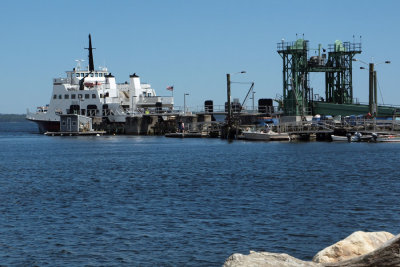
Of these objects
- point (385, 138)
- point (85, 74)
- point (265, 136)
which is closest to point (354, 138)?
point (385, 138)

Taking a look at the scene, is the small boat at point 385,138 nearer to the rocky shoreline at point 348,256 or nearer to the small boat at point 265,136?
the small boat at point 265,136

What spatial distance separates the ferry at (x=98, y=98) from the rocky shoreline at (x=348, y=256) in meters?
93.4

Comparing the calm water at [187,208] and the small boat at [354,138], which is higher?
the small boat at [354,138]

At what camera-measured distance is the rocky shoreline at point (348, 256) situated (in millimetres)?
13281

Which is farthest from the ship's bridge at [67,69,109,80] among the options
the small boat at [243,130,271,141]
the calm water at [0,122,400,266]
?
the calm water at [0,122,400,266]

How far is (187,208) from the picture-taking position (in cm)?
2816

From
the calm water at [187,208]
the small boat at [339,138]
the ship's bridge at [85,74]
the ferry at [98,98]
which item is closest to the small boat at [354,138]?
the small boat at [339,138]

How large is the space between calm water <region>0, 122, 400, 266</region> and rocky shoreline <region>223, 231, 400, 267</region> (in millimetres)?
3018

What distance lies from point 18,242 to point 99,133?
87.8 meters

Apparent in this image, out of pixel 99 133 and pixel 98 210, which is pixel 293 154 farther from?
pixel 99 133

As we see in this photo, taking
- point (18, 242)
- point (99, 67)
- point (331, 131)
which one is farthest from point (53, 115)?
point (18, 242)

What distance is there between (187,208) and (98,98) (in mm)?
86006

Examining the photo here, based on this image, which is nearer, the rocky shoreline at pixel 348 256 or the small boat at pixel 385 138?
the rocky shoreline at pixel 348 256

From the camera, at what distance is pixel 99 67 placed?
120 m
